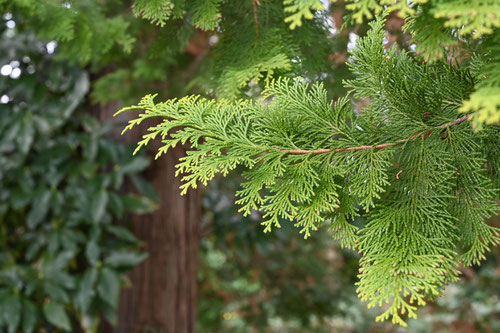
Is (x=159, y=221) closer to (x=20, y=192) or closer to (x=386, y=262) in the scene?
(x=20, y=192)

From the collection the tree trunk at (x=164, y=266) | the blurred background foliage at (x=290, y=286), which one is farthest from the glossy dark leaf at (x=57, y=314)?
the blurred background foliage at (x=290, y=286)

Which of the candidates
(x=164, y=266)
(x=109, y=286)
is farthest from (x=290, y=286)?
(x=109, y=286)

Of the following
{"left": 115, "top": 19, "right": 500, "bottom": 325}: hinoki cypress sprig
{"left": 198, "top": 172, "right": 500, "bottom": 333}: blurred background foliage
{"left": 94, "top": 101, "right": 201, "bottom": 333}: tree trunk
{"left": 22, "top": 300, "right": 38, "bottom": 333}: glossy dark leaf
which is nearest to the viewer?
{"left": 115, "top": 19, "right": 500, "bottom": 325}: hinoki cypress sprig

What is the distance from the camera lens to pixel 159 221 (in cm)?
197

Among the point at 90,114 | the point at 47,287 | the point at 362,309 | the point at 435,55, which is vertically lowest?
the point at 362,309

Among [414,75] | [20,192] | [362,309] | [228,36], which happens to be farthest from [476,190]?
[362,309]

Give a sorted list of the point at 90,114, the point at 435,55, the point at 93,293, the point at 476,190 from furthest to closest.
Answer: the point at 90,114, the point at 93,293, the point at 476,190, the point at 435,55

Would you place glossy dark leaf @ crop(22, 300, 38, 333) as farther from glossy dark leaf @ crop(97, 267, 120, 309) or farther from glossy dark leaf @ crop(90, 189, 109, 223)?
glossy dark leaf @ crop(90, 189, 109, 223)

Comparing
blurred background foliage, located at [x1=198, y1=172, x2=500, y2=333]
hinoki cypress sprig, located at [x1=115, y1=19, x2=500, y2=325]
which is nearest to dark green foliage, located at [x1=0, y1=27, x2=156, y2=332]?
blurred background foliage, located at [x1=198, y1=172, x2=500, y2=333]

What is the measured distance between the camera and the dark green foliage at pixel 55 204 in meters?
1.74

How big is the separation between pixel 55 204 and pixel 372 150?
1.49 meters

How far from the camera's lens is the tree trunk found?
1898 mm

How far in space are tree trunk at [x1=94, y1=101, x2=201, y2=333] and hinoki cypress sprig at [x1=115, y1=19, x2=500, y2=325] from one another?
121 cm

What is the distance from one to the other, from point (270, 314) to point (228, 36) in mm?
2596
